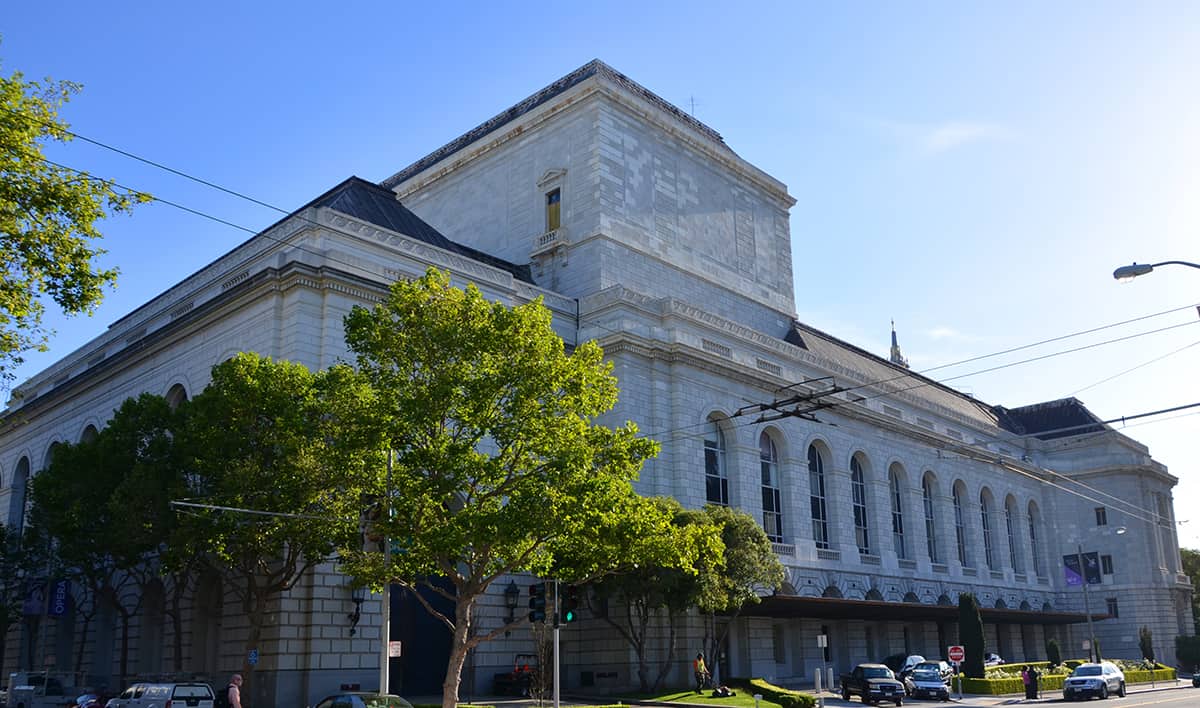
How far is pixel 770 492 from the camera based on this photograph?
50781 mm

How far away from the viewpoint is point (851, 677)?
40.2m

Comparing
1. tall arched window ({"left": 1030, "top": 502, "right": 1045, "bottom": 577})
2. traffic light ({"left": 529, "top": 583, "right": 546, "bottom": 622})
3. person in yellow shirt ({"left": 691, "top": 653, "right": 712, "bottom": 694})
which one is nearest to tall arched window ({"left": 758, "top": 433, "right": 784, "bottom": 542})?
person in yellow shirt ({"left": 691, "top": 653, "right": 712, "bottom": 694})

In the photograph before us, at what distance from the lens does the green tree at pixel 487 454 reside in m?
26.2

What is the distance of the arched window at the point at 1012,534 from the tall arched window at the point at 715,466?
34345 mm

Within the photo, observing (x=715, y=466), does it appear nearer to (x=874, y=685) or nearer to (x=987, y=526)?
(x=874, y=685)

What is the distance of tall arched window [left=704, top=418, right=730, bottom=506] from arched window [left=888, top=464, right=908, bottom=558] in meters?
16.4

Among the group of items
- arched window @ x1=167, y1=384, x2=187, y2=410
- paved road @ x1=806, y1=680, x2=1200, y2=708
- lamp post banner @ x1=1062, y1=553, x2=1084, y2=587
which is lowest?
paved road @ x1=806, y1=680, x2=1200, y2=708

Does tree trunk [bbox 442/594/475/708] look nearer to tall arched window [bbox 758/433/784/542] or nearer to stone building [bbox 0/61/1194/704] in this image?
stone building [bbox 0/61/1194/704]

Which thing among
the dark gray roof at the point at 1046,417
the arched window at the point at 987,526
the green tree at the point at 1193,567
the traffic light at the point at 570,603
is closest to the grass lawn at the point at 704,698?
the traffic light at the point at 570,603

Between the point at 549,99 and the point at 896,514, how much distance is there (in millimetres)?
31429

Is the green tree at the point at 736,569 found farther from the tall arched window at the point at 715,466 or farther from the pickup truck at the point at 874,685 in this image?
the tall arched window at the point at 715,466

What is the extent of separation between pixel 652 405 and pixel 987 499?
3727cm

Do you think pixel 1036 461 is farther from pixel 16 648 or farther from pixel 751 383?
pixel 16 648

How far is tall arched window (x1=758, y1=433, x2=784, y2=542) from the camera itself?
50.0m
